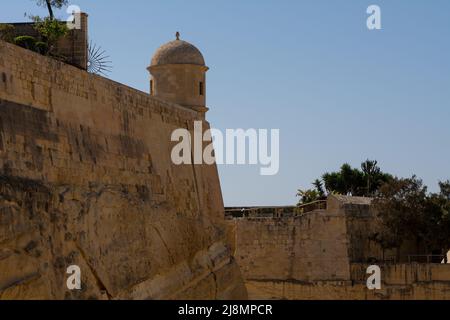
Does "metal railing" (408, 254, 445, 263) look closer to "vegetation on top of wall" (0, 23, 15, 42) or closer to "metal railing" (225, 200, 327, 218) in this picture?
"metal railing" (225, 200, 327, 218)

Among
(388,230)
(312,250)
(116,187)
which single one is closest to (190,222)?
(116,187)

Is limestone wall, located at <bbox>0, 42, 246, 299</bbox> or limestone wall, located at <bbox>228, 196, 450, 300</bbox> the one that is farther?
limestone wall, located at <bbox>228, 196, 450, 300</bbox>

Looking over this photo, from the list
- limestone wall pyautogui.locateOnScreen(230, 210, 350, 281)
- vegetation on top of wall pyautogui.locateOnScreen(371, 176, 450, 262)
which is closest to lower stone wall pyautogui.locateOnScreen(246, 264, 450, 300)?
limestone wall pyautogui.locateOnScreen(230, 210, 350, 281)

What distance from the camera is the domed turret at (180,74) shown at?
2617 cm

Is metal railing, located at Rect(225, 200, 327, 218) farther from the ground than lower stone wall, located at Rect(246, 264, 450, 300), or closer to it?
farther from the ground

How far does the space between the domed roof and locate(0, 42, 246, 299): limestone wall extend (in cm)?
293

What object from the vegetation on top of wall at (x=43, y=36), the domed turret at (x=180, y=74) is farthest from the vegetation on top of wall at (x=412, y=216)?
the vegetation on top of wall at (x=43, y=36)

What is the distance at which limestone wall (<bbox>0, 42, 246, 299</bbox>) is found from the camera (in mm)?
15984

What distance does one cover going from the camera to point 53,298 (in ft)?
53.1

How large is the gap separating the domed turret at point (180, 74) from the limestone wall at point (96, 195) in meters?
2.07

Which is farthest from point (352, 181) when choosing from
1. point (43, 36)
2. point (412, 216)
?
point (43, 36)

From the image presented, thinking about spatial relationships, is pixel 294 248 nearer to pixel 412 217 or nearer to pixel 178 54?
pixel 412 217

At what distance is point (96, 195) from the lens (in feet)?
60.0

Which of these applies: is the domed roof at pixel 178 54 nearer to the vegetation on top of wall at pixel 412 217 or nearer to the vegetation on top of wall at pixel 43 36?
the vegetation on top of wall at pixel 43 36
